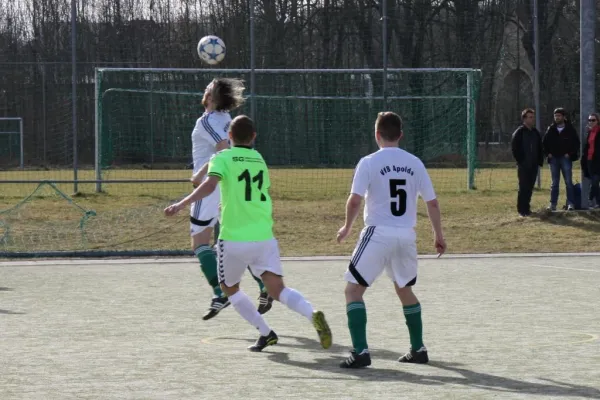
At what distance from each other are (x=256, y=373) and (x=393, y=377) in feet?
2.75

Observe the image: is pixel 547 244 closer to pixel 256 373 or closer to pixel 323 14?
pixel 256 373

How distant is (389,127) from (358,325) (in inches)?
49.5

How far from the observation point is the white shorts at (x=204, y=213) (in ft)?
32.3

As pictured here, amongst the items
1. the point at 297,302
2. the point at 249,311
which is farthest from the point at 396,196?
the point at 249,311

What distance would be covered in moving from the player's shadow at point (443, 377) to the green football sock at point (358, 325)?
0.52 ft

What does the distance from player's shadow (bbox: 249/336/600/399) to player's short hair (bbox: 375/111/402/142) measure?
4.70 ft

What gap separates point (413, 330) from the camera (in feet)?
25.0

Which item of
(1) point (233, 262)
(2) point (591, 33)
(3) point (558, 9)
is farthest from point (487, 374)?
(3) point (558, 9)

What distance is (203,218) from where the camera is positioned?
Answer: 9.85m

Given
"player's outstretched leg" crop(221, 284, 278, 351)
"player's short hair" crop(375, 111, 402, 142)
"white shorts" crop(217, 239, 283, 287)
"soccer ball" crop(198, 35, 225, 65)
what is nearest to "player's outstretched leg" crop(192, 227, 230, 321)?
"player's outstretched leg" crop(221, 284, 278, 351)

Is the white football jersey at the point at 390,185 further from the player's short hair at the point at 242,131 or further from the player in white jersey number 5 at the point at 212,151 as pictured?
the player in white jersey number 5 at the point at 212,151

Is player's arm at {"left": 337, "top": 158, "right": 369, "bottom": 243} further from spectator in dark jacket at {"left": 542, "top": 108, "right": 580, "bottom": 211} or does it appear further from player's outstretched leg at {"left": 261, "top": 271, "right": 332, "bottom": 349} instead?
spectator in dark jacket at {"left": 542, "top": 108, "right": 580, "bottom": 211}

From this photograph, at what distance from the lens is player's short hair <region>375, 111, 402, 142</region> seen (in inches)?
297

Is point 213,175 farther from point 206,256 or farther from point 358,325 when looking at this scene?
point 206,256
